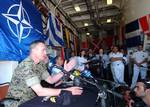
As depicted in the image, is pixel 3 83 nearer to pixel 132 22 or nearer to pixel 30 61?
pixel 30 61

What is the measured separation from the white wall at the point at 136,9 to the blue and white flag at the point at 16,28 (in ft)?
19.2

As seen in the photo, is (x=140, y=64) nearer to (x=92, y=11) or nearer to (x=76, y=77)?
(x=76, y=77)

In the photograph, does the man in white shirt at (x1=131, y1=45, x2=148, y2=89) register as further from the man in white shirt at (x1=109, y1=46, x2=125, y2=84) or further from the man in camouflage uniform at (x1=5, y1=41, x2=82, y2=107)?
the man in camouflage uniform at (x1=5, y1=41, x2=82, y2=107)

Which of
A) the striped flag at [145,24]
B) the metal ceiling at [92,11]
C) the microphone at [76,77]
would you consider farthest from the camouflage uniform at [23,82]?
the striped flag at [145,24]

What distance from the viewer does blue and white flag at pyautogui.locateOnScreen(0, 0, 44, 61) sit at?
3.67m

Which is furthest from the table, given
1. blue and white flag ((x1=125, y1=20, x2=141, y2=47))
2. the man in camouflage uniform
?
blue and white flag ((x1=125, y1=20, x2=141, y2=47))

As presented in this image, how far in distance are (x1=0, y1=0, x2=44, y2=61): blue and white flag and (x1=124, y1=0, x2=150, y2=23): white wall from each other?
5.86m

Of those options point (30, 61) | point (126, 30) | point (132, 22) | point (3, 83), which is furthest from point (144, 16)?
point (30, 61)

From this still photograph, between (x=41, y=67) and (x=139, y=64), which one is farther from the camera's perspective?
(x=139, y=64)

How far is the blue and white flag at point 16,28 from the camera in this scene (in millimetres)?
3672

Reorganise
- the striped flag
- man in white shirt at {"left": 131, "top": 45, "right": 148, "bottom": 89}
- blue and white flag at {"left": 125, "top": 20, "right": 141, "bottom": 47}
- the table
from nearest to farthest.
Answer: the table < man in white shirt at {"left": 131, "top": 45, "right": 148, "bottom": 89} < the striped flag < blue and white flag at {"left": 125, "top": 20, "right": 141, "bottom": 47}

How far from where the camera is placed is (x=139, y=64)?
8664mm

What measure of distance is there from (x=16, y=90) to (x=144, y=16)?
27.0ft

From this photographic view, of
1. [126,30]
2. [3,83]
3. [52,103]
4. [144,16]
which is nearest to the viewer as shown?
[52,103]
